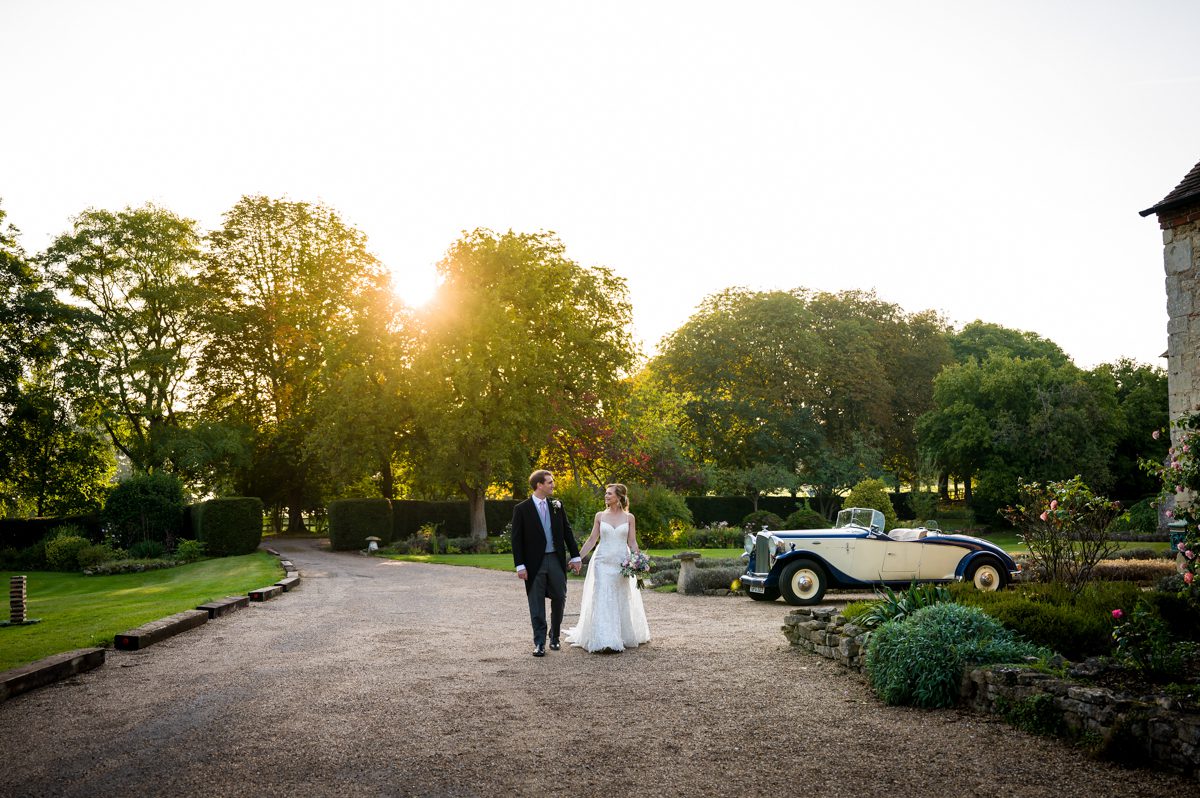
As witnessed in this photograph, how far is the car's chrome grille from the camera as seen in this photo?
13828 mm

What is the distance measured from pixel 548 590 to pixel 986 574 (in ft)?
25.7

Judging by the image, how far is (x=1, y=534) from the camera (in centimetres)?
3100

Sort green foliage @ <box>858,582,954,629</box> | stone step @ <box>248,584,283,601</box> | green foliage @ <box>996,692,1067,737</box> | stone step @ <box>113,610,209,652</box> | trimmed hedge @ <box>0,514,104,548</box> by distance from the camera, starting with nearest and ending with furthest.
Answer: green foliage @ <box>996,692,1067,737</box> < green foliage @ <box>858,582,954,629</box> < stone step @ <box>113,610,209,652</box> < stone step @ <box>248,584,283,601</box> < trimmed hedge @ <box>0,514,104,548</box>

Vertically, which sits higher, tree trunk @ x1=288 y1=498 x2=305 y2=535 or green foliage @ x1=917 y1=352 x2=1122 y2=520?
green foliage @ x1=917 y1=352 x2=1122 y2=520

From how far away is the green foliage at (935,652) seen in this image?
6637 mm

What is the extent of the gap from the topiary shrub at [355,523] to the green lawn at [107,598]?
3.72 m

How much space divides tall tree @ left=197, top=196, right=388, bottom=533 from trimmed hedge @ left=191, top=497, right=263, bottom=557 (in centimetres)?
821

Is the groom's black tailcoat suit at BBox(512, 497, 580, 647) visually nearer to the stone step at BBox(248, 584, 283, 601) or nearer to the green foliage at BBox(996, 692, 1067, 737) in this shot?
the green foliage at BBox(996, 692, 1067, 737)

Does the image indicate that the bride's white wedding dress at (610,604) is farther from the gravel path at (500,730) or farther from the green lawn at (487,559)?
the green lawn at (487,559)

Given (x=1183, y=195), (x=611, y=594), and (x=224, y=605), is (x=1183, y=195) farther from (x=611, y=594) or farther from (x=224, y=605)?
(x=224, y=605)

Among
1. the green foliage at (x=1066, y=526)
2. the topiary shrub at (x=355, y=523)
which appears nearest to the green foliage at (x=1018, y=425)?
the topiary shrub at (x=355, y=523)

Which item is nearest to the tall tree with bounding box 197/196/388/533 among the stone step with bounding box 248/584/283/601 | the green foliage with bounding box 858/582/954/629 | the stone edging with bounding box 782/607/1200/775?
the stone step with bounding box 248/584/283/601

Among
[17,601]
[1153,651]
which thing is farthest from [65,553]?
[1153,651]

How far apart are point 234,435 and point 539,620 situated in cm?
2976
